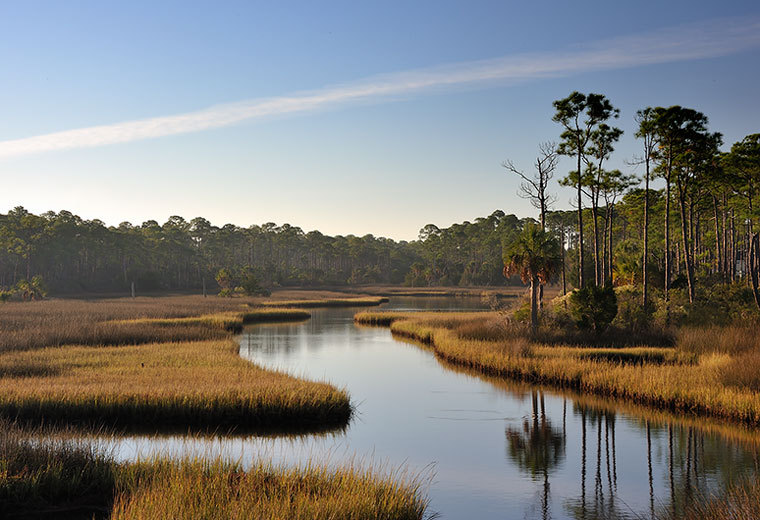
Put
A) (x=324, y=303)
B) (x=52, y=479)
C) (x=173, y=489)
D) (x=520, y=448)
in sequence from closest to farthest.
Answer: (x=173, y=489), (x=52, y=479), (x=520, y=448), (x=324, y=303)

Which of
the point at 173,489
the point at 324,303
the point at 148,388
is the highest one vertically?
the point at 173,489

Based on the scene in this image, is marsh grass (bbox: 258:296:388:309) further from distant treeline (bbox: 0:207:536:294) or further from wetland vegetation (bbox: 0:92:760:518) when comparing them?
distant treeline (bbox: 0:207:536:294)

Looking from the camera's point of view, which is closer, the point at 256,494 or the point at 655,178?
the point at 256,494

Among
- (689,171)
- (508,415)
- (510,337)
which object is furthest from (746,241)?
(508,415)

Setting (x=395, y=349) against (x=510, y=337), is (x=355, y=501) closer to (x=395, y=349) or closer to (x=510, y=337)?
(x=510, y=337)

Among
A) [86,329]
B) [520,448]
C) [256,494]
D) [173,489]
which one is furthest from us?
[86,329]

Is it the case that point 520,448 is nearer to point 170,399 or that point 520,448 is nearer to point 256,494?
point 256,494

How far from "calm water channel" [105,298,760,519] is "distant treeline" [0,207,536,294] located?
74.0m

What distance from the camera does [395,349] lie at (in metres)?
44.5

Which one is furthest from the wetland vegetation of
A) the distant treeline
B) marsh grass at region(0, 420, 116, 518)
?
the distant treeline

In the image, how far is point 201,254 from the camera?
163125 millimetres

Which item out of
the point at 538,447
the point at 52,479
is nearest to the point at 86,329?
the point at 52,479

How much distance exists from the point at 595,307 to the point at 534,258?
14.4ft

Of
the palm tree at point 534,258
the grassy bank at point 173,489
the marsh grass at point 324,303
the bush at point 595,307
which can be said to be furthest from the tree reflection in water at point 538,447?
the marsh grass at point 324,303
